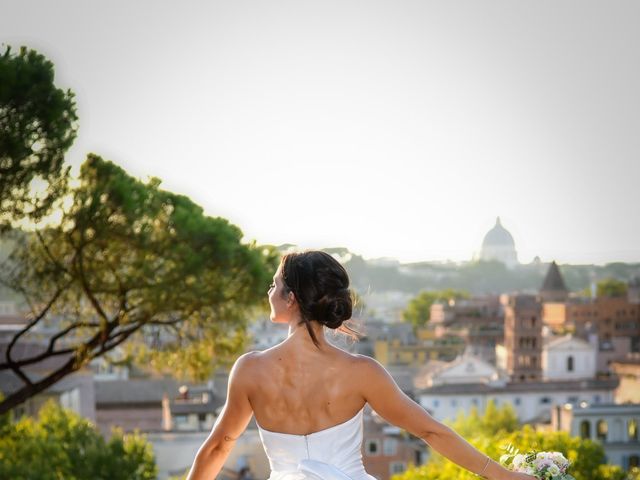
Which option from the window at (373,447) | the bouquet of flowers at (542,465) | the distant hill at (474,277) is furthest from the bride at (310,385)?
the distant hill at (474,277)

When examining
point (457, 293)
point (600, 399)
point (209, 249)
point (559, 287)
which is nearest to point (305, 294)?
point (209, 249)

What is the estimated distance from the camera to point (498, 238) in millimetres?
98438

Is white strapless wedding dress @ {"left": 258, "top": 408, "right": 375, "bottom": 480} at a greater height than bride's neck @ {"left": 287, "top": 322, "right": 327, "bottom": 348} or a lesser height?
lesser

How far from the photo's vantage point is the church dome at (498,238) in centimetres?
9806

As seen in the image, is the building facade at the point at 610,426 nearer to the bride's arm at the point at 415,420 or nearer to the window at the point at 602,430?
the window at the point at 602,430

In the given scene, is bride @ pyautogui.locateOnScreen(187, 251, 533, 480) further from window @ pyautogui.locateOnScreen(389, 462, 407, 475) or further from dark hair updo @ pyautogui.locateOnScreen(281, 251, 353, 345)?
window @ pyautogui.locateOnScreen(389, 462, 407, 475)

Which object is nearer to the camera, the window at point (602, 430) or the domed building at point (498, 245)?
the window at point (602, 430)

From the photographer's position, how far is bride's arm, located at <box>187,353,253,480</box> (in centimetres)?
227

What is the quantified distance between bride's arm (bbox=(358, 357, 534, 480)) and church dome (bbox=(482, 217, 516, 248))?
96390mm

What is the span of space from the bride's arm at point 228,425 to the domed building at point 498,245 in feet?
305

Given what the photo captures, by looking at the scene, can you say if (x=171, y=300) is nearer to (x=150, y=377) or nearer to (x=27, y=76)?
(x=27, y=76)

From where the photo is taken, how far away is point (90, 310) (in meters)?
10.4

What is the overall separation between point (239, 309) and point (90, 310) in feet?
4.47

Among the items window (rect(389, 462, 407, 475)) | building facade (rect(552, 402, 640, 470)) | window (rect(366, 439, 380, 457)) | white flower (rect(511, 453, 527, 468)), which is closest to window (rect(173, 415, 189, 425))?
window (rect(366, 439, 380, 457))
